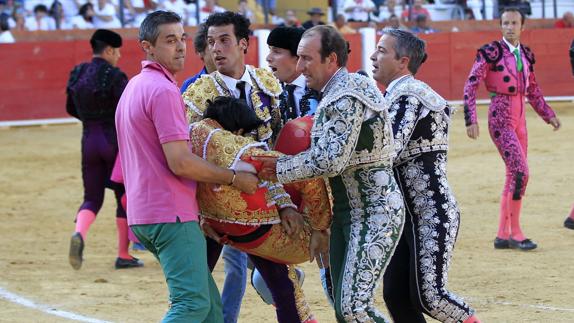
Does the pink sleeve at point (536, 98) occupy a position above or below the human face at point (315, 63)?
below

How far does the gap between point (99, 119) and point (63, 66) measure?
8786mm

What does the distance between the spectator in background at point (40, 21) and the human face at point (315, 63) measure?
43.7 ft

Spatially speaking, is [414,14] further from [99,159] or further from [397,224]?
[397,224]

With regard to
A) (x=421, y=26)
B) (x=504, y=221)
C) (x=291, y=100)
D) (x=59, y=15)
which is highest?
(x=291, y=100)

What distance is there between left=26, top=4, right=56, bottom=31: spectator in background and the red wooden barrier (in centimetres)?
88

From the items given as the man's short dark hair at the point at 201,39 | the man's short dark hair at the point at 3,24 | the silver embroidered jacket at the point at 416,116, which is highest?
the man's short dark hair at the point at 201,39

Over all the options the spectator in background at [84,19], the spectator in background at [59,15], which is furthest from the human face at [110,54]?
the spectator in background at [84,19]

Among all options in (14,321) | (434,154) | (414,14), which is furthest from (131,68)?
(434,154)

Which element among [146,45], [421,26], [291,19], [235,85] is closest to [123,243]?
[235,85]

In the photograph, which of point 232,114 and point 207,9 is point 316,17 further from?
point 232,114

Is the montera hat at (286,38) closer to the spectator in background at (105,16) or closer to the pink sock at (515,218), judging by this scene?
the pink sock at (515,218)

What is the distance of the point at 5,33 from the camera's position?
16.1 m

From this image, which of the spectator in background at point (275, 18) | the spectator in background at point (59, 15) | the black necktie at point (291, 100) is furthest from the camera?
the spectator in background at point (275, 18)

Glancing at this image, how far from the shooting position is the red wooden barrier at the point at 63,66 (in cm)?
1584
